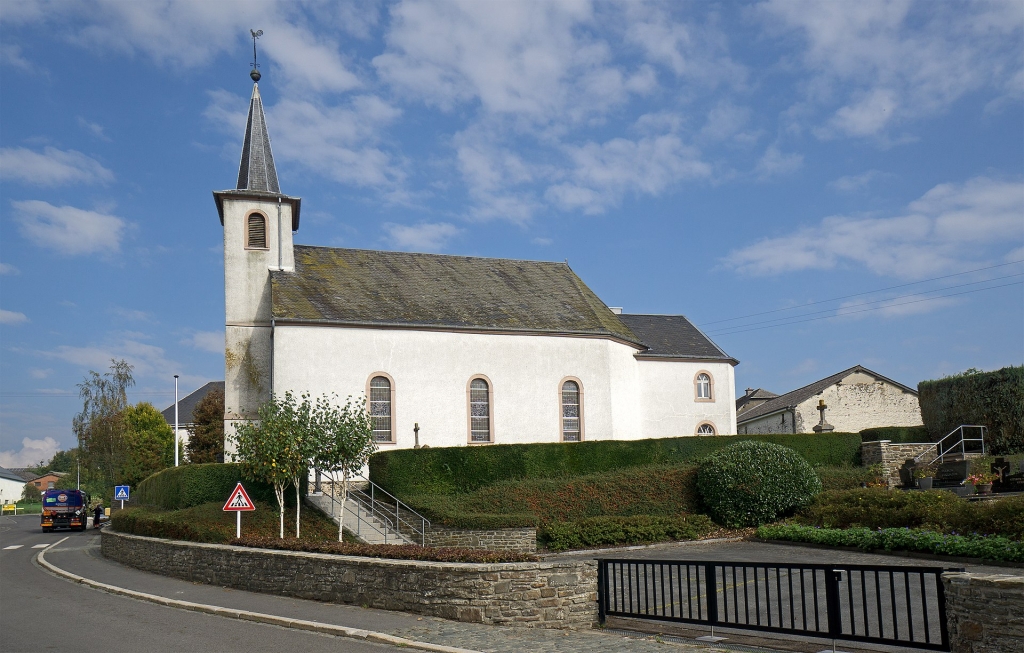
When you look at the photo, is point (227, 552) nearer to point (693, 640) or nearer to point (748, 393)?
point (693, 640)

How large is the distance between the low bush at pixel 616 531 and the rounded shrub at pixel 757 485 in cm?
116

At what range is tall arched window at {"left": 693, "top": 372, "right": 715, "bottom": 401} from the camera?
38.0 metres

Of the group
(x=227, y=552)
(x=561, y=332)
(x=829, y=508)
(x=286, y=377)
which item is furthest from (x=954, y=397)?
(x=227, y=552)

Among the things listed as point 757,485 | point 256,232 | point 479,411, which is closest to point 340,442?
point 479,411

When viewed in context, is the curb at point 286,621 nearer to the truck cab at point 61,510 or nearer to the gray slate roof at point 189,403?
the truck cab at point 61,510

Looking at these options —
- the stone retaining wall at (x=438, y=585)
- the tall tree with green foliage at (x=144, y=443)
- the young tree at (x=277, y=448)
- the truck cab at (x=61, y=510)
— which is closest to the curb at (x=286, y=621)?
the stone retaining wall at (x=438, y=585)

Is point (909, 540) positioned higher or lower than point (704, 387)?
lower

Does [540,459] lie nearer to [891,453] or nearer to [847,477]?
[847,477]

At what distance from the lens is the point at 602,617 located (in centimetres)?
1148

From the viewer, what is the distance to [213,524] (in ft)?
70.6

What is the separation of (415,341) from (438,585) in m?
20.1

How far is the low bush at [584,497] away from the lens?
24.3 metres

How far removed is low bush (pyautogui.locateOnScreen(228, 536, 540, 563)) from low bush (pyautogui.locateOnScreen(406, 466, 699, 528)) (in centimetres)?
711

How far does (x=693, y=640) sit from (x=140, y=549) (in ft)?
53.8
